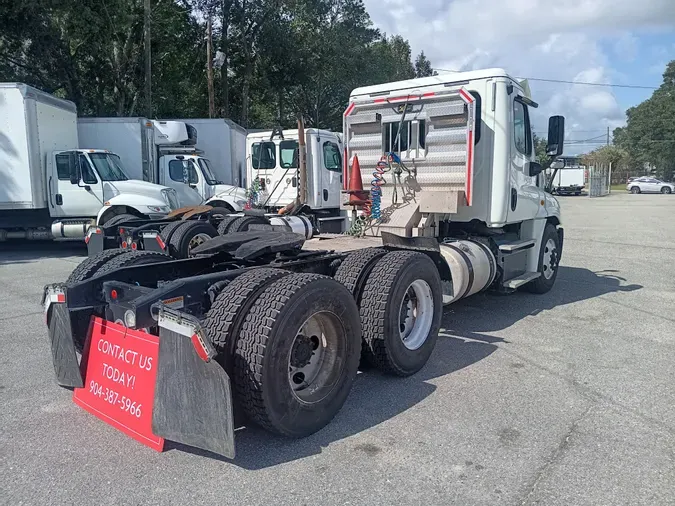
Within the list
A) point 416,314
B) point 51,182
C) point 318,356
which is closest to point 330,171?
point 51,182

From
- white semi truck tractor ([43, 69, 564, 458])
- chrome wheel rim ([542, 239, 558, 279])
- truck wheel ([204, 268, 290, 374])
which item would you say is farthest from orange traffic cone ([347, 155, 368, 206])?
truck wheel ([204, 268, 290, 374])

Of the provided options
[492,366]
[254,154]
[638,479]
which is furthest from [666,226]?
[638,479]

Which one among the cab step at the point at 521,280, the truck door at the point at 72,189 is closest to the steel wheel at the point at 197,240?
the cab step at the point at 521,280

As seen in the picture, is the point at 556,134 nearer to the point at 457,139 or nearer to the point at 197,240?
the point at 457,139

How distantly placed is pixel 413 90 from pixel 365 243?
7.76 ft

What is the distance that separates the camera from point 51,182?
13.1 meters

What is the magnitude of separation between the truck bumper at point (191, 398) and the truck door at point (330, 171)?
435 inches

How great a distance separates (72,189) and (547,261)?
34.4 feet

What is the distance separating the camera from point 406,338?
5.23 meters

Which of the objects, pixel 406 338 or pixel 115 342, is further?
pixel 406 338

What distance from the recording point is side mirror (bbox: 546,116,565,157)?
7668 mm

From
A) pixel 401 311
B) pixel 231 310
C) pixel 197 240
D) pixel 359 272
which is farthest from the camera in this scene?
pixel 197 240

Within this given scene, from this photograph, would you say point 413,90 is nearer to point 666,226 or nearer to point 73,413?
point 73,413

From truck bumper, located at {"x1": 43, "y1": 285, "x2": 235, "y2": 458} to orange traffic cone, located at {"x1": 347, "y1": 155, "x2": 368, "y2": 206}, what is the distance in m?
4.18
